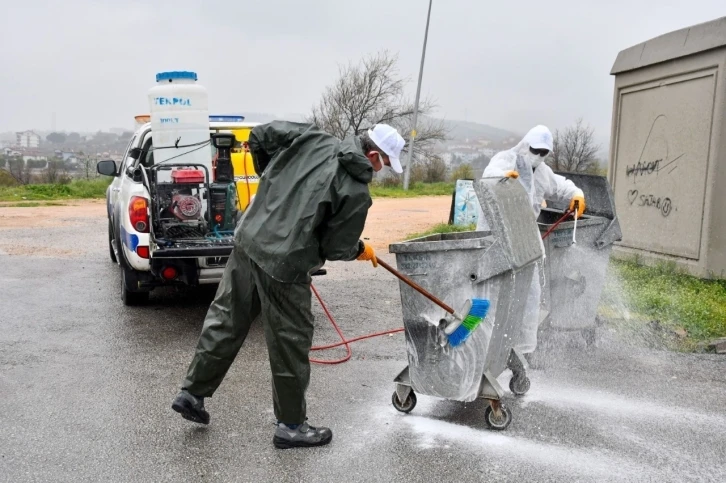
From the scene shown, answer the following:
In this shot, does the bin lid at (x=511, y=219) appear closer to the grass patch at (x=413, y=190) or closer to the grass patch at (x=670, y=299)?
the grass patch at (x=670, y=299)

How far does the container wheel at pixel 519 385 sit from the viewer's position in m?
4.58

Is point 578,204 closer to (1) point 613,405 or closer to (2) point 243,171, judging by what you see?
(1) point 613,405

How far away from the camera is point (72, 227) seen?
1328 cm

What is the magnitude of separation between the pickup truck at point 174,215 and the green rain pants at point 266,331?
6.66ft

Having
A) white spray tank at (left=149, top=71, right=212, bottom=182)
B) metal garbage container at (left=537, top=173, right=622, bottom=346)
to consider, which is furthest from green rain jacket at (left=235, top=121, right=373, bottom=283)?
white spray tank at (left=149, top=71, right=212, bottom=182)

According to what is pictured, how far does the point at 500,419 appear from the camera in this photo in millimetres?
4027

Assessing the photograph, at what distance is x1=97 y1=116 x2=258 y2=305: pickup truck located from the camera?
6012mm

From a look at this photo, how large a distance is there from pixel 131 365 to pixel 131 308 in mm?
1870

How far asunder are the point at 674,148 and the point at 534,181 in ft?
11.3

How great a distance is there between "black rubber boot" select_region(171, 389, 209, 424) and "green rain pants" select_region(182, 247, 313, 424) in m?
0.04

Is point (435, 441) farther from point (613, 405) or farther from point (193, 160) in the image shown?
point (193, 160)

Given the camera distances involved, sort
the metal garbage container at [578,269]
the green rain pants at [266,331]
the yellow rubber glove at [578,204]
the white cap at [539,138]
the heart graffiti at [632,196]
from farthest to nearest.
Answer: the heart graffiti at [632,196] < the metal garbage container at [578,269] < the yellow rubber glove at [578,204] < the white cap at [539,138] < the green rain pants at [266,331]

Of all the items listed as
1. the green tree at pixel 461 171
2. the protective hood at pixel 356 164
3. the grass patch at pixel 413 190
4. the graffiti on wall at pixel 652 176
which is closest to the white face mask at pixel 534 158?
the protective hood at pixel 356 164

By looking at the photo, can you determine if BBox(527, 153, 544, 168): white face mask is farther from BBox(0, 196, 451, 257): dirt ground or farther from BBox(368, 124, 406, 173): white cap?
BBox(0, 196, 451, 257): dirt ground
